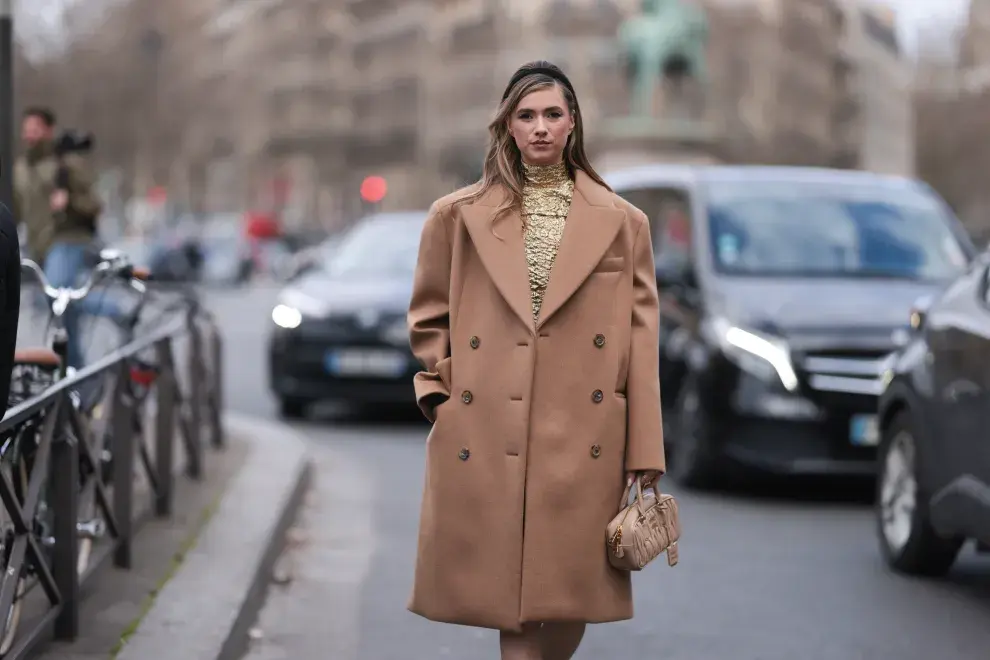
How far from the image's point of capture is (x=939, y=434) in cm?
767

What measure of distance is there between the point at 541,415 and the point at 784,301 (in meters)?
6.00

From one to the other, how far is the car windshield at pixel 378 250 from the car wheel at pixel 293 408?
38.1 inches

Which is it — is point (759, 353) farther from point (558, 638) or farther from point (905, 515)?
point (558, 638)

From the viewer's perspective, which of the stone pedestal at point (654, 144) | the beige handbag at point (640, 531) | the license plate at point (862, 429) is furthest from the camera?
the stone pedestal at point (654, 144)

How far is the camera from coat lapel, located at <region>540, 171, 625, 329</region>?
4.61m

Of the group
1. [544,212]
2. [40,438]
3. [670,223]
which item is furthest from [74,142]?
[544,212]

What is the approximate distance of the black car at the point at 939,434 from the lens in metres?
7.28

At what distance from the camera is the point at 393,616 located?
7.33 metres

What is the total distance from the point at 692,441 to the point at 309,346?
440cm

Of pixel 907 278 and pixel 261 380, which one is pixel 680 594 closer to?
pixel 907 278

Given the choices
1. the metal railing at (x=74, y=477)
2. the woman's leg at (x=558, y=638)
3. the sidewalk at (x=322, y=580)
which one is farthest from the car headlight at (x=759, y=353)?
the woman's leg at (x=558, y=638)

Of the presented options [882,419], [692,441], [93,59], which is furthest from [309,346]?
[93,59]

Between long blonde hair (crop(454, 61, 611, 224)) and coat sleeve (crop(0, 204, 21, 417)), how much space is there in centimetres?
101

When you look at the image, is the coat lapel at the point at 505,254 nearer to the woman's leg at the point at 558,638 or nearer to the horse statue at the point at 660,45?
the woman's leg at the point at 558,638
